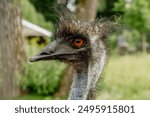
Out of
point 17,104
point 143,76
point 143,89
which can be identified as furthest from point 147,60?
point 17,104

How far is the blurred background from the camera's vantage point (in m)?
4.47

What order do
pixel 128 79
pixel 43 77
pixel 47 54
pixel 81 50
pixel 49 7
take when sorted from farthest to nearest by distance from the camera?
pixel 128 79
pixel 43 77
pixel 49 7
pixel 81 50
pixel 47 54

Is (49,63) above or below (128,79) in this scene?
above

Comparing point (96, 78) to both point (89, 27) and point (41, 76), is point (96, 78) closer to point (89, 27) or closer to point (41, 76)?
point (89, 27)

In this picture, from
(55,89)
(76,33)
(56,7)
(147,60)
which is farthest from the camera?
(147,60)

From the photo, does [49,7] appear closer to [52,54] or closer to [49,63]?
[52,54]

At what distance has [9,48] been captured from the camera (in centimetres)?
444

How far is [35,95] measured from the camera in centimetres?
720

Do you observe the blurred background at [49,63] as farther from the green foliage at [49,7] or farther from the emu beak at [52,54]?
the emu beak at [52,54]

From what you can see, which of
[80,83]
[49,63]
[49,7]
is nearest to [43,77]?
[49,63]

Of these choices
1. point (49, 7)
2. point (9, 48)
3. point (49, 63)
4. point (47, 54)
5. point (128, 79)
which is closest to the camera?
point (47, 54)

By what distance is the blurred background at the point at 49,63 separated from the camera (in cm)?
447

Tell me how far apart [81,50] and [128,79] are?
5985 millimetres

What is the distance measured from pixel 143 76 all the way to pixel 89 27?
6113mm
